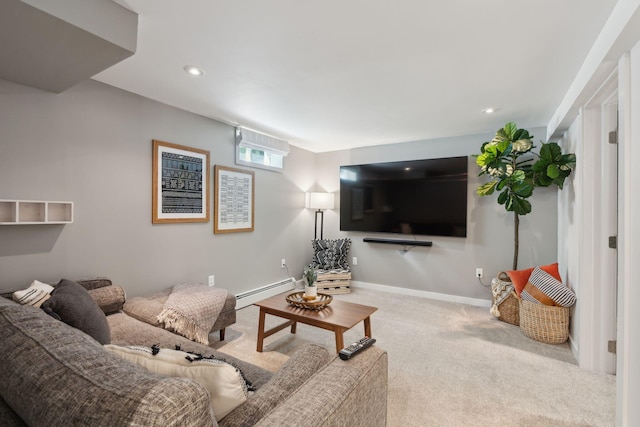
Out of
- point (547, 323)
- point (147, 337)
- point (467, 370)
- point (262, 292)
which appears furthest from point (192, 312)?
point (547, 323)

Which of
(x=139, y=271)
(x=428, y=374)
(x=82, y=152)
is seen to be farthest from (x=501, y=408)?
(x=82, y=152)

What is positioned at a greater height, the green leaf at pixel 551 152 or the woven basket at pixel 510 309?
the green leaf at pixel 551 152

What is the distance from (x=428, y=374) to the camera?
7.54 ft

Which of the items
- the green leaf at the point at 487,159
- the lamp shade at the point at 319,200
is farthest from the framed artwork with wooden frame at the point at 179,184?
the green leaf at the point at 487,159

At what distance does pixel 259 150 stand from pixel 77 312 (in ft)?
9.29

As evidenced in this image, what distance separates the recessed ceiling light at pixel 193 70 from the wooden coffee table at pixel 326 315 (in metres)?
1.95

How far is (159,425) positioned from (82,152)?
2.58m

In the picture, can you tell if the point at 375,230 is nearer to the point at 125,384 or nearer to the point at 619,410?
the point at 619,410

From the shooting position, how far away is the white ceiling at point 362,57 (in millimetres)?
1590

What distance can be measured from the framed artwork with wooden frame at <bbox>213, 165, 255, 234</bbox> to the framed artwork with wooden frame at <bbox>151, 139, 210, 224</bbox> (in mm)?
144

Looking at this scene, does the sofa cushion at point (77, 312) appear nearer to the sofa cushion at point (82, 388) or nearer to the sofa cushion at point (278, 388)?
the sofa cushion at point (82, 388)

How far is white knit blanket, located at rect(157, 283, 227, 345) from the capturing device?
2227 mm

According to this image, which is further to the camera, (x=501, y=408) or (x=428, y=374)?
(x=428, y=374)

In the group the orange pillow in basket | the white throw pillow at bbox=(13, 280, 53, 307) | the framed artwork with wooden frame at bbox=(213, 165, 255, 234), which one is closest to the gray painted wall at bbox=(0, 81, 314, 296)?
the framed artwork with wooden frame at bbox=(213, 165, 255, 234)
